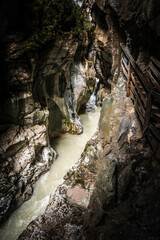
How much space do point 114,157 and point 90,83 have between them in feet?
39.4

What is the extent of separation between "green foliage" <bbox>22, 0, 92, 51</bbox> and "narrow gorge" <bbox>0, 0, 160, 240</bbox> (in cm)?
4

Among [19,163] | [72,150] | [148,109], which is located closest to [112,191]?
[148,109]

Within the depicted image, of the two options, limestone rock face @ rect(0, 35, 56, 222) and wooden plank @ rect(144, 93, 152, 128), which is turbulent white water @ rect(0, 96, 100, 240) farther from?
wooden plank @ rect(144, 93, 152, 128)

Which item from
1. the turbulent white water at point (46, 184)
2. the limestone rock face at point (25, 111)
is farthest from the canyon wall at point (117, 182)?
the limestone rock face at point (25, 111)

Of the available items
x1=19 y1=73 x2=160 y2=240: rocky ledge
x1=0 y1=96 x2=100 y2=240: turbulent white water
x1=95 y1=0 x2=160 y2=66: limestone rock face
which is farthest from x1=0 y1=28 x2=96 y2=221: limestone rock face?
x1=95 y1=0 x2=160 y2=66: limestone rock face

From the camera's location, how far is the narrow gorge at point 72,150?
12.7 ft

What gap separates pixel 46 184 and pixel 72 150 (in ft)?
11.0

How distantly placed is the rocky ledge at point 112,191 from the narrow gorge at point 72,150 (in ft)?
Answer: 0.10

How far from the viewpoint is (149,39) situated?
544cm

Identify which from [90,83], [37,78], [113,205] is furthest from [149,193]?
[90,83]

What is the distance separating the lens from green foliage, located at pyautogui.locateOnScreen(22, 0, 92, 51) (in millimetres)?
6609

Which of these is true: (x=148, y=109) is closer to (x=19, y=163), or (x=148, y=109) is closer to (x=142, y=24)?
(x=142, y=24)

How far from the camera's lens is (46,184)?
27.3 feet

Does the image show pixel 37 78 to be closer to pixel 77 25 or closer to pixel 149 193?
pixel 77 25
